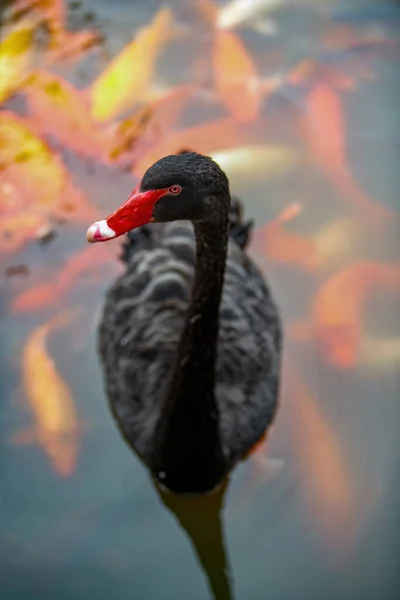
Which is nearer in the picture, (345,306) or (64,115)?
(345,306)

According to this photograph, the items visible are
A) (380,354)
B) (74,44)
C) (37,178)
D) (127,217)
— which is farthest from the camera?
(74,44)

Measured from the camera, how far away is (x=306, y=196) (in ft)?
12.2

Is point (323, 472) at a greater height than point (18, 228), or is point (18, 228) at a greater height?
point (18, 228)

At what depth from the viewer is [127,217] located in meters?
1.95

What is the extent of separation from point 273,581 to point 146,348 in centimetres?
77

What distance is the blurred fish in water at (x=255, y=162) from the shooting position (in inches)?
147

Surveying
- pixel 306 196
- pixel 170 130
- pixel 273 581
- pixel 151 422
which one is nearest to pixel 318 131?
pixel 306 196

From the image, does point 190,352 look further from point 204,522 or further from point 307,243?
point 307,243

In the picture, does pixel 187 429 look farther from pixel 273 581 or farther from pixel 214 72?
pixel 214 72

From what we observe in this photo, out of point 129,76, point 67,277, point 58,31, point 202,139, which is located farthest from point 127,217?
point 58,31

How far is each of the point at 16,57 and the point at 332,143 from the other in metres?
1.51

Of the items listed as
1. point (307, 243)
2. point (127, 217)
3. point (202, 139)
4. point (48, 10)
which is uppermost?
point (127, 217)

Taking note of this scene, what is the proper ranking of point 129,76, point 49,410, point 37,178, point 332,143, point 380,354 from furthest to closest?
1. point 129,76
2. point 332,143
3. point 37,178
4. point 380,354
5. point 49,410

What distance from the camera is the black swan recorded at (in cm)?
232
